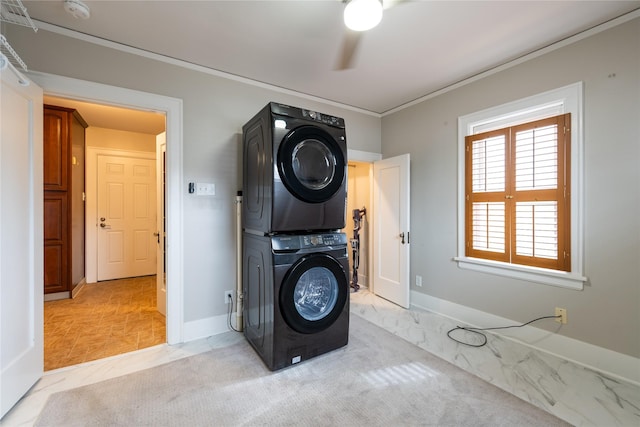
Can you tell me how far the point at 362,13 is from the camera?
1639 mm

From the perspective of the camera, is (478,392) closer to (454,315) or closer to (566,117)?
(454,315)

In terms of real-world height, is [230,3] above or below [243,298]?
above

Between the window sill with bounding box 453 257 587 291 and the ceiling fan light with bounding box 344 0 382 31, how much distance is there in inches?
92.5

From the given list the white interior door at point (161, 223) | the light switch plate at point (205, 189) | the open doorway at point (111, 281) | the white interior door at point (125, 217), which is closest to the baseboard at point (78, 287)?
the open doorway at point (111, 281)

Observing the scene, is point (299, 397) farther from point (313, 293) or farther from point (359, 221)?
point (359, 221)

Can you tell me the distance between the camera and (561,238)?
2.17 m

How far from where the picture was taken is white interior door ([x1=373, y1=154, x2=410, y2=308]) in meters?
3.20

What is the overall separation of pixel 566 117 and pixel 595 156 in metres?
0.38

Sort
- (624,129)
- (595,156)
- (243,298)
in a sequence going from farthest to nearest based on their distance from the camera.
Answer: (243,298) < (595,156) < (624,129)

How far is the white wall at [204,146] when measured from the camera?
222 centimetres

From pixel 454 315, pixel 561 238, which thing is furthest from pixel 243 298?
pixel 561 238

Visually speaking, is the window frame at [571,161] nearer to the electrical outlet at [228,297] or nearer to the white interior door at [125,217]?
the electrical outlet at [228,297]

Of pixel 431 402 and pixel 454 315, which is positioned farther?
pixel 454 315

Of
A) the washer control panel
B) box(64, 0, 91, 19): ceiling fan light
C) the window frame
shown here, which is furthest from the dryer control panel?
the window frame
